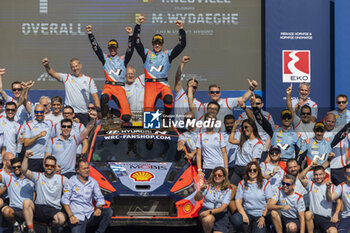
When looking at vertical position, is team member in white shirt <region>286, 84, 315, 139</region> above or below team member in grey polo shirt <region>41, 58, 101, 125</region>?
below

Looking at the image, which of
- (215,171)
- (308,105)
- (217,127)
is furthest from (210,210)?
(308,105)

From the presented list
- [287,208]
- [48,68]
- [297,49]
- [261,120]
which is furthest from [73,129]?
[297,49]

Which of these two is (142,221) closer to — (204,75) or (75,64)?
(75,64)

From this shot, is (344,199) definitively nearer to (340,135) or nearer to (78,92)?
(340,135)

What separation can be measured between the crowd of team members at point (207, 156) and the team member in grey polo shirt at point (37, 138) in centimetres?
2

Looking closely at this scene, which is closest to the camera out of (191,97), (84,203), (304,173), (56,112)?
(84,203)

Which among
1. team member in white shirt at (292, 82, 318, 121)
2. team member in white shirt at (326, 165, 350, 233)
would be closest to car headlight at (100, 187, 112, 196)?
team member in white shirt at (326, 165, 350, 233)

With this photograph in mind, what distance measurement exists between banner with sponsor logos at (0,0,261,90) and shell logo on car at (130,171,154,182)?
5.60 m

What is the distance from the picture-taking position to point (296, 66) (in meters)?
16.8

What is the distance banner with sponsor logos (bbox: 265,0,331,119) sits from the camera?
16.7m

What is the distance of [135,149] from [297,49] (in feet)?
20.7

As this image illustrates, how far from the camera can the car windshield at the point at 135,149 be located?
11.9 m

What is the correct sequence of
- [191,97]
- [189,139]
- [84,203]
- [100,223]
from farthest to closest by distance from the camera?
[191,97], [189,139], [84,203], [100,223]

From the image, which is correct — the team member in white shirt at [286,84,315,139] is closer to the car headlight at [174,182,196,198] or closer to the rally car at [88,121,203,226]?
the rally car at [88,121,203,226]
